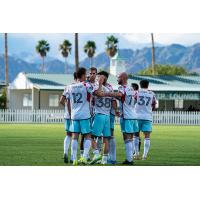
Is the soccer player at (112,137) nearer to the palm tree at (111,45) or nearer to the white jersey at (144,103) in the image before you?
the white jersey at (144,103)

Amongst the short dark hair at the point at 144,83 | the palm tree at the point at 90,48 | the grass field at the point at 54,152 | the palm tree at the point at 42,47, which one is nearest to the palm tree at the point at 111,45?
the palm tree at the point at 90,48

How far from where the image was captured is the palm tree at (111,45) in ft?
228

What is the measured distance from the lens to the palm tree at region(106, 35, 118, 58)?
69562mm

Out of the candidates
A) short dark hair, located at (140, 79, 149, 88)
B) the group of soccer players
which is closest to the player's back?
the group of soccer players

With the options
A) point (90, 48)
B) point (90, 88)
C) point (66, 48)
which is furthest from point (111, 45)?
point (90, 88)

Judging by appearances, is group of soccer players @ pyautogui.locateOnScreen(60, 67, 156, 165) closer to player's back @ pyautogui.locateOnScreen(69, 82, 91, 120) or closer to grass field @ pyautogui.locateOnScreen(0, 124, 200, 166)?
player's back @ pyautogui.locateOnScreen(69, 82, 91, 120)

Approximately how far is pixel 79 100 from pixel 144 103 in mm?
2334

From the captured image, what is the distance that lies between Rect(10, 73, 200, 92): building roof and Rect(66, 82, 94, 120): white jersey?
31337mm

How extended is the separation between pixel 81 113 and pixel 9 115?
86.9ft

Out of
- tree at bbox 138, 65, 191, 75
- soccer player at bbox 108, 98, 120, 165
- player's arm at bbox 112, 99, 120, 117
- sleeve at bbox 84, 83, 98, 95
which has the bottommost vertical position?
soccer player at bbox 108, 98, 120, 165

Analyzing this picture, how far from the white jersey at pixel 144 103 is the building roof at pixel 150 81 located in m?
29.6

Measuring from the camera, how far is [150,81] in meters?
49.4
